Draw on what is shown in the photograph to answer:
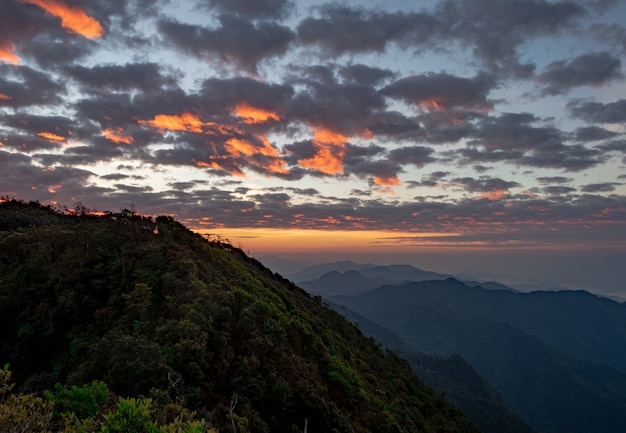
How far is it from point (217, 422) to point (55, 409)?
585cm

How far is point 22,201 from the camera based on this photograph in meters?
61.8

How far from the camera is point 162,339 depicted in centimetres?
1927

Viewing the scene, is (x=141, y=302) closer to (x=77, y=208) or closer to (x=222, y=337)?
(x=222, y=337)

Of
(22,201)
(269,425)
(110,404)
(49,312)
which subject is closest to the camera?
(110,404)

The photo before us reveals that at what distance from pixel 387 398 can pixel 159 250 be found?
2504 cm

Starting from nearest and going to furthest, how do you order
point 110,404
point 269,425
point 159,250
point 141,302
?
point 110,404, point 269,425, point 141,302, point 159,250

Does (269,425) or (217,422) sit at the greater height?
(217,422)

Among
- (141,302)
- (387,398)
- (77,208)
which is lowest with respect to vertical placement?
(387,398)

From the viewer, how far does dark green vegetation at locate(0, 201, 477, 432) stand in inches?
660

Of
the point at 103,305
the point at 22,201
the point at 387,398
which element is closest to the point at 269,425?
the point at 103,305

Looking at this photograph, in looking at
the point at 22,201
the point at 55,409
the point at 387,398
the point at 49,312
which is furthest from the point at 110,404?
the point at 22,201

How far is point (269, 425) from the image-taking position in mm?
18031

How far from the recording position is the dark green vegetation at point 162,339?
55.0 feet

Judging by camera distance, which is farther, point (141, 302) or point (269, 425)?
point (141, 302)
